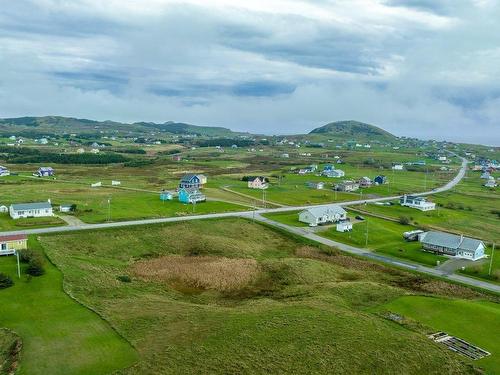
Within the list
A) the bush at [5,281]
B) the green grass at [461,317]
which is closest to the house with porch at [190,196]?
the bush at [5,281]

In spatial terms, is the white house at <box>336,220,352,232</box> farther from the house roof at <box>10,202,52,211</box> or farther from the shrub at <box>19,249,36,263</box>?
the house roof at <box>10,202,52,211</box>

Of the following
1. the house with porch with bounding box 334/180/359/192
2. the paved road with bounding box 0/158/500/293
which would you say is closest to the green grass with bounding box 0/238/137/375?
the paved road with bounding box 0/158/500/293

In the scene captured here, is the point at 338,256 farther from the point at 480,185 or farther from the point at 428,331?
the point at 480,185

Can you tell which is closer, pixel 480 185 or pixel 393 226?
pixel 393 226

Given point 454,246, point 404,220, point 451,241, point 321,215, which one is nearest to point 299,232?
point 321,215

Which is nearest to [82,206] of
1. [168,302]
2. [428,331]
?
[168,302]

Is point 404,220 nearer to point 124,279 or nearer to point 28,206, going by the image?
point 124,279
